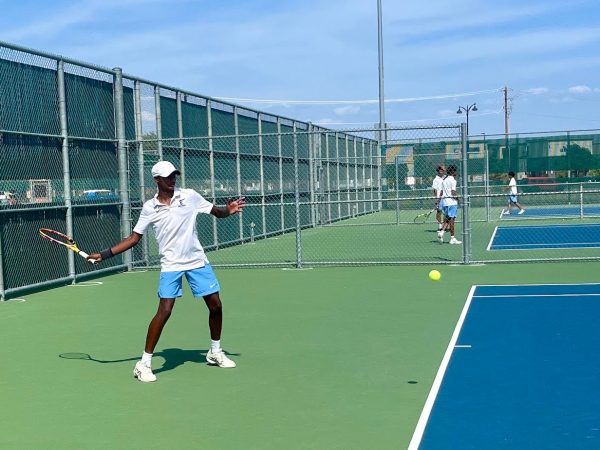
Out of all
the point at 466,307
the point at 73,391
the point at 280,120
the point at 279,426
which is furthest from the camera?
the point at 280,120

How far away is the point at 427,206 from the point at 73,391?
24.9 meters

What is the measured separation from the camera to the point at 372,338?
815 cm

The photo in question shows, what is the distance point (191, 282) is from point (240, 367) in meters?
0.88

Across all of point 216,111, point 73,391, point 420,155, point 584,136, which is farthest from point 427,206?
point 73,391

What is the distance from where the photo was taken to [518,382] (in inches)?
245

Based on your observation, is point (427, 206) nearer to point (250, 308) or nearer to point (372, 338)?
point (250, 308)

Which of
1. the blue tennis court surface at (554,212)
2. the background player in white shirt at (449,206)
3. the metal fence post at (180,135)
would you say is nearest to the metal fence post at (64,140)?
the metal fence post at (180,135)

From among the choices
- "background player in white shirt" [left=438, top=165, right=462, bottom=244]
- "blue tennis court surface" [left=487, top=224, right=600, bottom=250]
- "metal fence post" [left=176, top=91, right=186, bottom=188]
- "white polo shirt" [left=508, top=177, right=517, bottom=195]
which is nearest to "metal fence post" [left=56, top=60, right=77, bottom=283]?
"metal fence post" [left=176, top=91, right=186, bottom=188]

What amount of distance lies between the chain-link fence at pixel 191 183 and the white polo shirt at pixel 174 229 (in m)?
5.51

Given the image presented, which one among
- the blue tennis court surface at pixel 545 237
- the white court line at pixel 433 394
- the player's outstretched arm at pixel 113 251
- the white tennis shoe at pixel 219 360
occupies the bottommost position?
the blue tennis court surface at pixel 545 237

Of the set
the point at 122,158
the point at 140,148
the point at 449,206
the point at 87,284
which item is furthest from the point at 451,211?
the point at 87,284

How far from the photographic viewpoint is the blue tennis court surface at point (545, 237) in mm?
17516

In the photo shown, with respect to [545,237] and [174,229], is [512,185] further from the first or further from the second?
[174,229]

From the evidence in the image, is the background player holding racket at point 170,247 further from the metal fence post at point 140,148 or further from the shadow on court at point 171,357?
Result: the metal fence post at point 140,148
